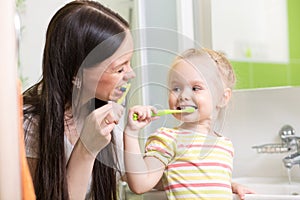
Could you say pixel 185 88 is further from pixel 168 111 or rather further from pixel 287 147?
pixel 287 147

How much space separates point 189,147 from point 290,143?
0.40m

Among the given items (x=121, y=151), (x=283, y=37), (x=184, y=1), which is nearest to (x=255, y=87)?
(x=283, y=37)

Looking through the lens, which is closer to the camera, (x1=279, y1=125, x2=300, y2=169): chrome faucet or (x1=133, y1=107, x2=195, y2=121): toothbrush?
(x1=133, y1=107, x2=195, y2=121): toothbrush

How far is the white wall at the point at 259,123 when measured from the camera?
3.46 ft

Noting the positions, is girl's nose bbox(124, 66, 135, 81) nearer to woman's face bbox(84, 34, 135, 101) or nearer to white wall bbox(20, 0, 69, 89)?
woman's face bbox(84, 34, 135, 101)

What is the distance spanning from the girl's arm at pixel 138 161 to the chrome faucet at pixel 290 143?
0.40 m

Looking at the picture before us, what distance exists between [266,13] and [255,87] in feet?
0.53

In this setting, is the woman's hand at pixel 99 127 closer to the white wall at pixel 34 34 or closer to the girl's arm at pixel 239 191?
the white wall at pixel 34 34

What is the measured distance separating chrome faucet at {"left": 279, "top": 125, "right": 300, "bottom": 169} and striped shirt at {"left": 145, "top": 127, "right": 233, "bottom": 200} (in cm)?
33

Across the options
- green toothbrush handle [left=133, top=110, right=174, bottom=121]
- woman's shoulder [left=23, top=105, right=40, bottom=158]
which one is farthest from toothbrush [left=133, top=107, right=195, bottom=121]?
woman's shoulder [left=23, top=105, right=40, bottom=158]

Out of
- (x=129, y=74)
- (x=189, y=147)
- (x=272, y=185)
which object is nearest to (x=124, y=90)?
(x=129, y=74)

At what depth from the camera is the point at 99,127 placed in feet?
2.04

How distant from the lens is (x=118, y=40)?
661mm

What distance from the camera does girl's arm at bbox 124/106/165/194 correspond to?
2.13 ft
